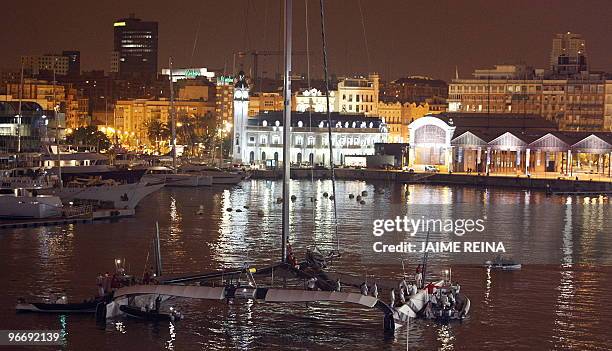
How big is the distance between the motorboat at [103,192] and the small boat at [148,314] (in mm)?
22541

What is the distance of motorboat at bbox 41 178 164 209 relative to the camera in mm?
45697

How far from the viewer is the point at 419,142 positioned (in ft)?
275

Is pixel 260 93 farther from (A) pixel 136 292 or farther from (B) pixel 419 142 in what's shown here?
(A) pixel 136 292

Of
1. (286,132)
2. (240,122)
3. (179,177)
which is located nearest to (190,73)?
(240,122)

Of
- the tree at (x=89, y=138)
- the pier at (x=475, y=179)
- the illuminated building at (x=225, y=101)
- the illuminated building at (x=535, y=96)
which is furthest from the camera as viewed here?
the illuminated building at (x=225, y=101)

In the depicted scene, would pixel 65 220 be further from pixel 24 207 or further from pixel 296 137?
pixel 296 137

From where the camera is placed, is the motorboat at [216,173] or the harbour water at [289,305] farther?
the motorboat at [216,173]

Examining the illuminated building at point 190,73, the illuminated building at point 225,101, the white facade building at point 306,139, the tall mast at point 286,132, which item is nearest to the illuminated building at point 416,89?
the illuminated building at point 190,73

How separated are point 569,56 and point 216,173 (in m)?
55.5

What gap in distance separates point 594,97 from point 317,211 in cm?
6485

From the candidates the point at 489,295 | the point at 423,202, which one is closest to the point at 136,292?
the point at 489,295

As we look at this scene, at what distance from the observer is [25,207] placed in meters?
40.8

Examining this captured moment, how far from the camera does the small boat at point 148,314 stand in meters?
22.7

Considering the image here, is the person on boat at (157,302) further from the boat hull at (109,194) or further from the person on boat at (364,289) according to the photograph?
the boat hull at (109,194)
